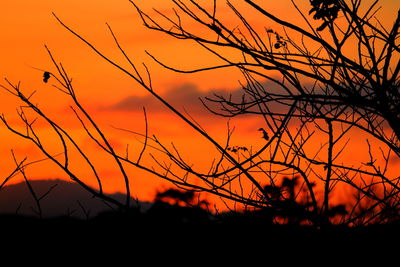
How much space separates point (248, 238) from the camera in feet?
16.6

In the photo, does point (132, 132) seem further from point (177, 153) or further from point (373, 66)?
point (373, 66)

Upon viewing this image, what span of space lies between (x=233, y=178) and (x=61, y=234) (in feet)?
4.98

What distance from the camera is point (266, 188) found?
5883 mm

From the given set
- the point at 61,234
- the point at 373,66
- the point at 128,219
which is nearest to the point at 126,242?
the point at 128,219

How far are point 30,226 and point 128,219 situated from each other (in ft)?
2.91

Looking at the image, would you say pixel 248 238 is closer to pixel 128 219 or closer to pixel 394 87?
pixel 128 219

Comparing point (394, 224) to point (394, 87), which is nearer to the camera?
point (394, 224)

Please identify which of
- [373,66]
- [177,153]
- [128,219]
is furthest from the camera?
[177,153]

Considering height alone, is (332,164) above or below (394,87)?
below

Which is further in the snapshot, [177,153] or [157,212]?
[177,153]

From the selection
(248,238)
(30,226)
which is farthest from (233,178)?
(30,226)

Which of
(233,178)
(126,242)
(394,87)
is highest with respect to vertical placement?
(394,87)

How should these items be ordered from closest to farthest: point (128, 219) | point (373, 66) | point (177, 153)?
point (128, 219) < point (373, 66) < point (177, 153)

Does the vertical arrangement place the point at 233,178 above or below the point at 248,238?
above
